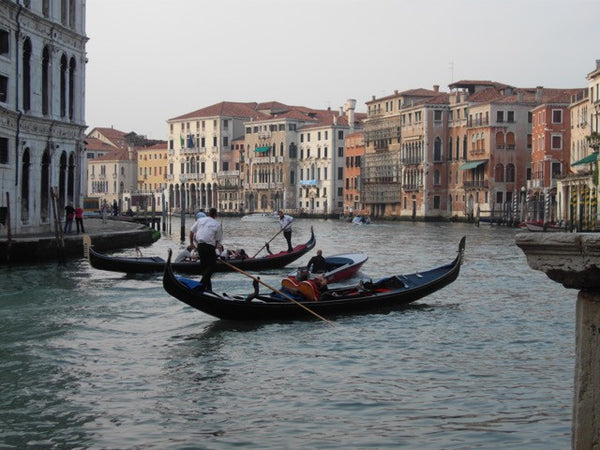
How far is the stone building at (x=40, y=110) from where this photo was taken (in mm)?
22219

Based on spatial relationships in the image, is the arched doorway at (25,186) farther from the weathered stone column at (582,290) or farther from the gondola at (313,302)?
the weathered stone column at (582,290)

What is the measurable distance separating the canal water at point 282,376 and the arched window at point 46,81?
10858 mm

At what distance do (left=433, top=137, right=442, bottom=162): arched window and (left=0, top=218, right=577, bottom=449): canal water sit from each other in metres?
54.8

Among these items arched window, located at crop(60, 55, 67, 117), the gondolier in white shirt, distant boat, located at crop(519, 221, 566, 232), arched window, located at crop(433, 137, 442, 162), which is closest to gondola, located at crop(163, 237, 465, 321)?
the gondolier in white shirt

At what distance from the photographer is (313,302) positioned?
40.0ft

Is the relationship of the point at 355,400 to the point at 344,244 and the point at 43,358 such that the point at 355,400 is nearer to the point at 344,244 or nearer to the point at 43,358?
the point at 43,358


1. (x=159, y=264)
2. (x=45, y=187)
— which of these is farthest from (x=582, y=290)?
(x=45, y=187)

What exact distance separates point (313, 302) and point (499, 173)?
51836 millimetres

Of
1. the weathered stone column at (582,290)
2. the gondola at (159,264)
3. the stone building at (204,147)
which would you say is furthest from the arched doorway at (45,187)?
the stone building at (204,147)

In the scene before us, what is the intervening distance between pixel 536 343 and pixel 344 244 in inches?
956

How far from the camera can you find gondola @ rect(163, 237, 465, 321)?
11375 mm

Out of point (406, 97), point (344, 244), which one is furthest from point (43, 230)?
point (406, 97)

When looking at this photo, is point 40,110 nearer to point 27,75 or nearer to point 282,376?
point 27,75

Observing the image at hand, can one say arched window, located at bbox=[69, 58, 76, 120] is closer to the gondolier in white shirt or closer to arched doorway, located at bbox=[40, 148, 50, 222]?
arched doorway, located at bbox=[40, 148, 50, 222]
